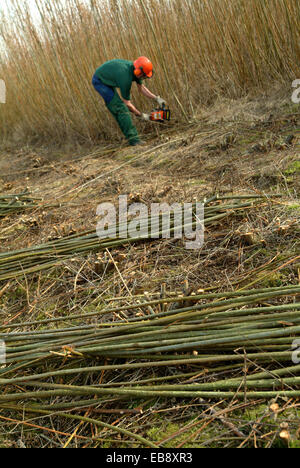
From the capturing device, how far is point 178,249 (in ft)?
7.06

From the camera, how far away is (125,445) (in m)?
1.21

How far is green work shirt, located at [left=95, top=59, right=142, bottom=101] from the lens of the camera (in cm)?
460

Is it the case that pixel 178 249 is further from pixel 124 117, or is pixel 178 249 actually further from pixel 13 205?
pixel 124 117

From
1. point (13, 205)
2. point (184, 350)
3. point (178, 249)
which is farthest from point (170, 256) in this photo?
point (13, 205)

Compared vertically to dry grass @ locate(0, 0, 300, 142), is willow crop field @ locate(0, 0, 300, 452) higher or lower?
lower

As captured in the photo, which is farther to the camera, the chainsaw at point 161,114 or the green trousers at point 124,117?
the green trousers at point 124,117

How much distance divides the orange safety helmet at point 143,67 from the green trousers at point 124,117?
0.49 metres

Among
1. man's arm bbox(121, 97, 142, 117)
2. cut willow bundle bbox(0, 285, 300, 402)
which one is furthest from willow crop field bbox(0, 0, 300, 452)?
man's arm bbox(121, 97, 142, 117)

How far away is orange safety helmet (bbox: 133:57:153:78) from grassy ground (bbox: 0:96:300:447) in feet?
2.40

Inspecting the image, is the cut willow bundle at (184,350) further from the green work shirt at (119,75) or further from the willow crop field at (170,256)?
the green work shirt at (119,75)

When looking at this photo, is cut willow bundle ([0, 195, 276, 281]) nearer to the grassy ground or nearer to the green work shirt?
the grassy ground

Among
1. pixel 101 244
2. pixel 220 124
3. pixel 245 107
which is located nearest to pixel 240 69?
pixel 245 107

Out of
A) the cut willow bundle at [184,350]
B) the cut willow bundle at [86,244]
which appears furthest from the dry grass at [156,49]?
the cut willow bundle at [184,350]

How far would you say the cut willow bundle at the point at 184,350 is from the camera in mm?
1225
